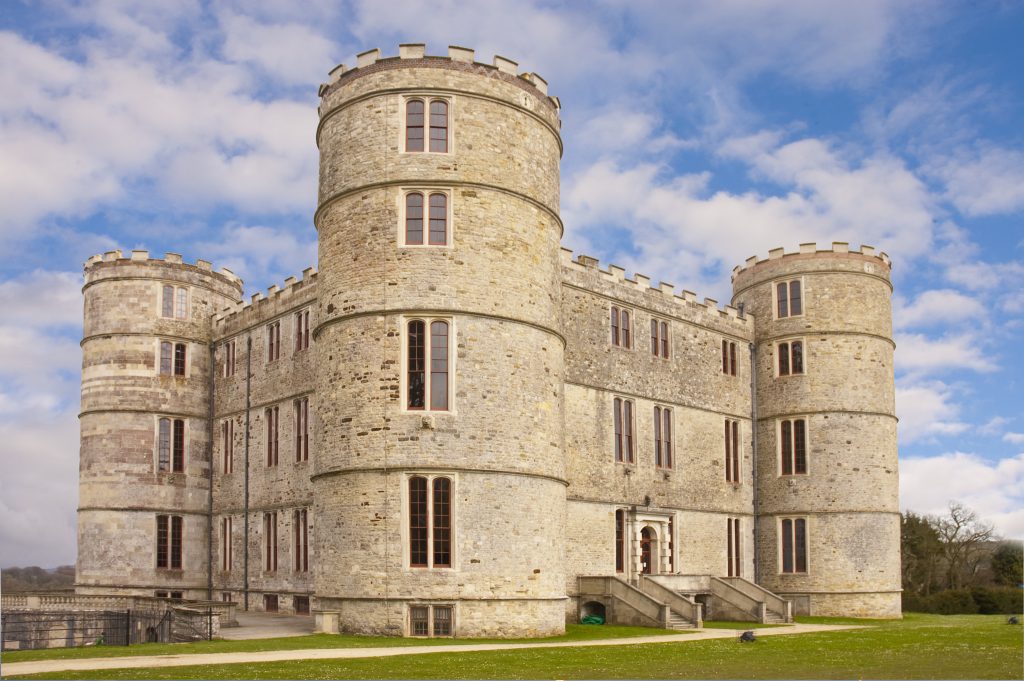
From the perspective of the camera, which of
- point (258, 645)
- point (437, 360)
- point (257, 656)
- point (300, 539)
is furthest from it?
point (300, 539)

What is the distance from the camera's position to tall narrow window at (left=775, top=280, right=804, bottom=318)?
1642 inches

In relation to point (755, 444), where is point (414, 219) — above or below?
above

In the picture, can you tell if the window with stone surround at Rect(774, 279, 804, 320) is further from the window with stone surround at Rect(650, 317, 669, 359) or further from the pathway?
the pathway

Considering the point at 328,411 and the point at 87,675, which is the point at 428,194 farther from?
the point at 87,675

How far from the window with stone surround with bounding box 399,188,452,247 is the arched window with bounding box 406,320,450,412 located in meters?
2.07

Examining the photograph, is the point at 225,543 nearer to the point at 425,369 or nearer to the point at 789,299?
the point at 425,369

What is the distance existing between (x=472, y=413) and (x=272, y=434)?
1377 cm

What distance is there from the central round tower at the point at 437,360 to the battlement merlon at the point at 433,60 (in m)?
0.06

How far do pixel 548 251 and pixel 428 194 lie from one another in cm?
366

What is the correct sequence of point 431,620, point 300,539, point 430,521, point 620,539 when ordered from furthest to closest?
1. point 300,539
2. point 620,539
3. point 430,521
4. point 431,620

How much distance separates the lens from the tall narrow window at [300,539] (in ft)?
115

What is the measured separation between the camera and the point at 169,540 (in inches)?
1571

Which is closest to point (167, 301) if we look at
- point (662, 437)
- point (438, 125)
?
point (438, 125)

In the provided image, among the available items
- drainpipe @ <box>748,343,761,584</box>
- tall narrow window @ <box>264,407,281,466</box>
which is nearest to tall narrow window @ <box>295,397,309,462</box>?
tall narrow window @ <box>264,407,281,466</box>
